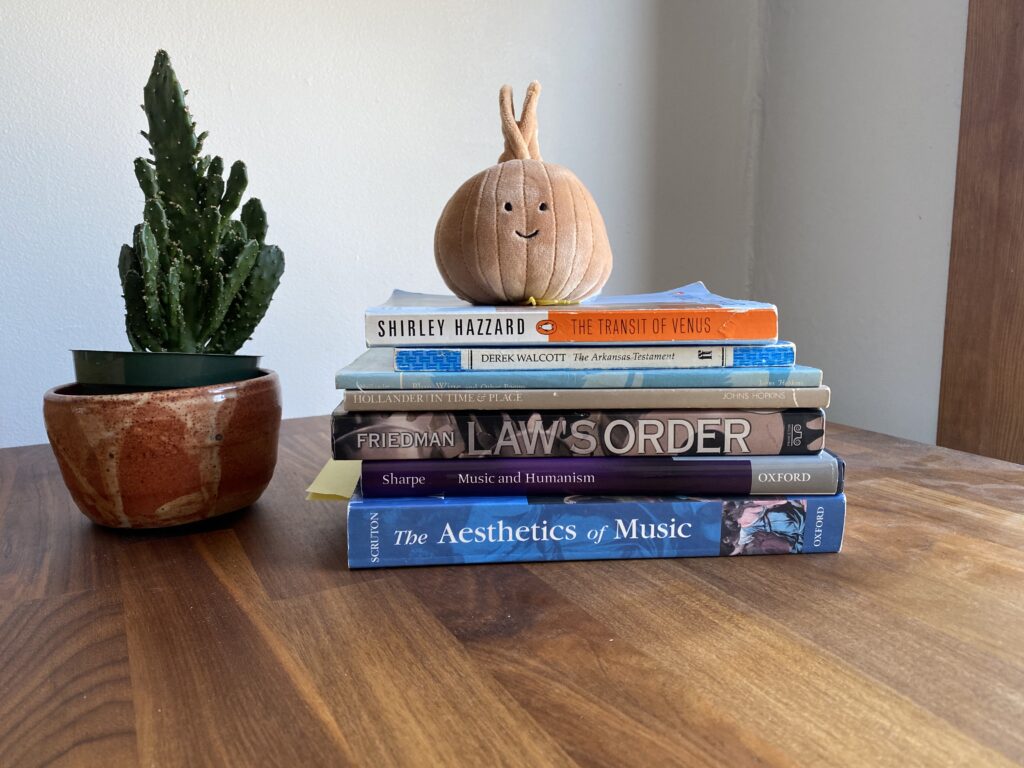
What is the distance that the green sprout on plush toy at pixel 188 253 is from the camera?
1.68ft

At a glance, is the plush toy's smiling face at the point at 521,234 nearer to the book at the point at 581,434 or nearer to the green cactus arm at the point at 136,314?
the book at the point at 581,434

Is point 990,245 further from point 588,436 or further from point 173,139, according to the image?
point 173,139

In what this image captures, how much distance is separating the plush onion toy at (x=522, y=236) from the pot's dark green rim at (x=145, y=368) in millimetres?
187

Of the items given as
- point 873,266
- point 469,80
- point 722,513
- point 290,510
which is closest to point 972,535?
point 722,513

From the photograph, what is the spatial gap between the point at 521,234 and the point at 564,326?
0.08 meters

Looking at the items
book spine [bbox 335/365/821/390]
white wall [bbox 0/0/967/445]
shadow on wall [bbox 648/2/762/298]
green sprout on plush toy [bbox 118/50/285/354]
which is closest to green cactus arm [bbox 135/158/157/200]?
green sprout on plush toy [bbox 118/50/285/354]

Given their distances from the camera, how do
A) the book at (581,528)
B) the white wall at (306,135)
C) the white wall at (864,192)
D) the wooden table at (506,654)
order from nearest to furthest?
the wooden table at (506,654)
the book at (581,528)
the white wall at (306,135)
the white wall at (864,192)

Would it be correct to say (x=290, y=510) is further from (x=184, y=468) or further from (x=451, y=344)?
(x=451, y=344)

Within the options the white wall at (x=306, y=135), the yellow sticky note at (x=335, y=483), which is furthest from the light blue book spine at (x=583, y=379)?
the white wall at (x=306, y=135)

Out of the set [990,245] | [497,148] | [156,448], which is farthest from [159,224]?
[990,245]

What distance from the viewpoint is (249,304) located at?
559 mm

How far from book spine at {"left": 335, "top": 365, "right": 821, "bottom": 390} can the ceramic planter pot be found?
0.35 ft

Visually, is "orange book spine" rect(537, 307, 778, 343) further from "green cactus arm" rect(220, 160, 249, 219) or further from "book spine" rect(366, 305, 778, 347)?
"green cactus arm" rect(220, 160, 249, 219)

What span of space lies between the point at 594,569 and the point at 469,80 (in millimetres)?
940
